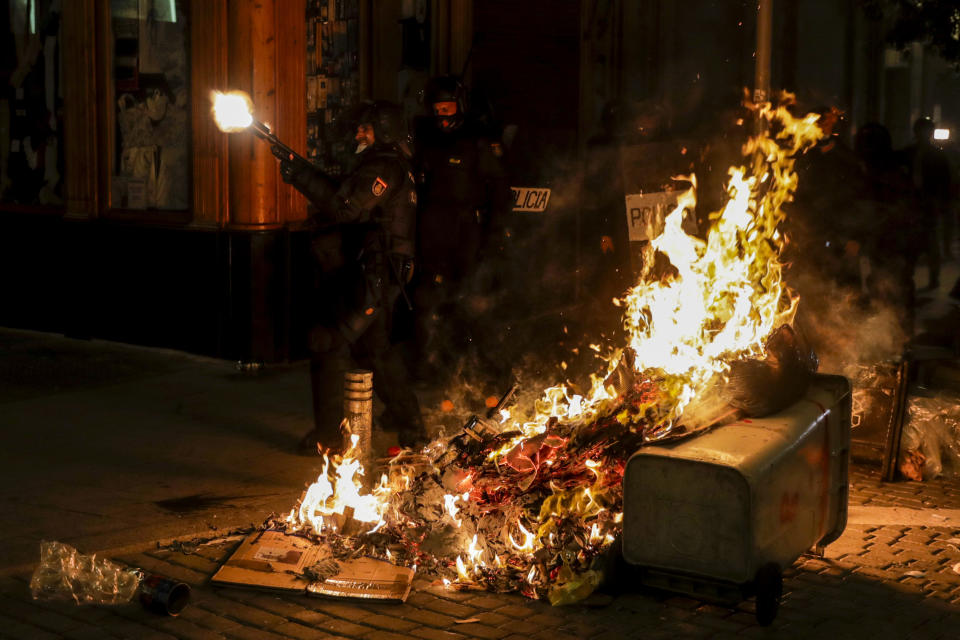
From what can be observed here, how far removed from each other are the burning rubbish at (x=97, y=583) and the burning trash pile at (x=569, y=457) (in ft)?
2.83

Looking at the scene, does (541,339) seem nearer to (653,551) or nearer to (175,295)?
(175,295)

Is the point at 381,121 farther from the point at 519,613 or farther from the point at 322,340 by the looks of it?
the point at 519,613

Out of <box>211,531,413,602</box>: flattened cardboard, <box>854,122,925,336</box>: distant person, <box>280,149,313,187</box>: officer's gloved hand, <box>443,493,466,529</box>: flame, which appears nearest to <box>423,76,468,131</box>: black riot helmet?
<box>280,149,313,187</box>: officer's gloved hand

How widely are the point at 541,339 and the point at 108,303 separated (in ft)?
14.0

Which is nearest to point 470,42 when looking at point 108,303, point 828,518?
point 108,303

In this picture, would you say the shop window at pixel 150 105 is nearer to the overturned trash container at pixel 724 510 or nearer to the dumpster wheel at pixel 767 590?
the overturned trash container at pixel 724 510

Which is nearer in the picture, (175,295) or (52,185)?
(175,295)

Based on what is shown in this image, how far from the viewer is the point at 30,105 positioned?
12.7 metres

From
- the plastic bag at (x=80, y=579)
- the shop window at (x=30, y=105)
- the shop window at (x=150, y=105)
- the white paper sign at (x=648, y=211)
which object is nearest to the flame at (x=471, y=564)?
the plastic bag at (x=80, y=579)

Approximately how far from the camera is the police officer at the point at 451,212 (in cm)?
955

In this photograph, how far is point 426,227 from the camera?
32.0 feet

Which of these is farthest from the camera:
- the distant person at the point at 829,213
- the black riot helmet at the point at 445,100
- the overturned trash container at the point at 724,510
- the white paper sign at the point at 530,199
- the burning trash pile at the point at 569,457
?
the white paper sign at the point at 530,199

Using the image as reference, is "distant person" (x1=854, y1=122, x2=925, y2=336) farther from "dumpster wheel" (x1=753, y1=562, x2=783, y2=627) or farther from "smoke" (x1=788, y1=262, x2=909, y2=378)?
"dumpster wheel" (x1=753, y1=562, x2=783, y2=627)

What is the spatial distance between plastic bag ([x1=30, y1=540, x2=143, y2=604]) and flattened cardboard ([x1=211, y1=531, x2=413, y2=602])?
0.39m
